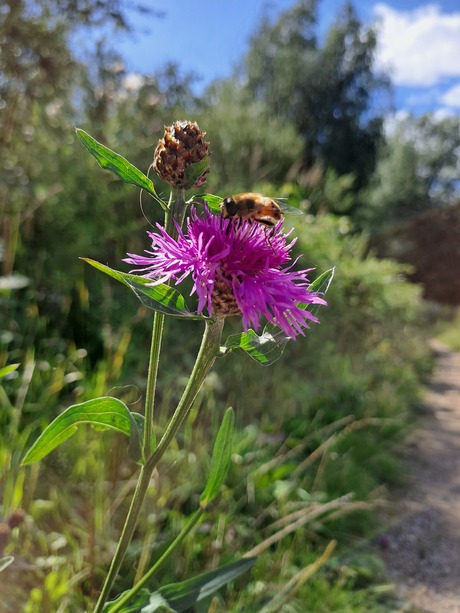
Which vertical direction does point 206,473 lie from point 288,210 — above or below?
below

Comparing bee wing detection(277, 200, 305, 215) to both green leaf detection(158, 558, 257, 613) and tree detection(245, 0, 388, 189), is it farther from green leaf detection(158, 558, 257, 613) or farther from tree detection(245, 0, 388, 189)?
tree detection(245, 0, 388, 189)

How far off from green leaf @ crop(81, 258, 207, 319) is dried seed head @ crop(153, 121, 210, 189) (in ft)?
0.39

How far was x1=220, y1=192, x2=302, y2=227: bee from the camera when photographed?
0.71 metres

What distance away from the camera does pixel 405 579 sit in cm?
276

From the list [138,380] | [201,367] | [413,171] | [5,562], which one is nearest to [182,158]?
[201,367]

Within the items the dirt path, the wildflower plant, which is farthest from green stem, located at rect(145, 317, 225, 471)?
the dirt path

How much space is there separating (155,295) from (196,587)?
454 millimetres

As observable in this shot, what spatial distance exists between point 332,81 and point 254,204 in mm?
15317

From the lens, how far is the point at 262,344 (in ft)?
2.24

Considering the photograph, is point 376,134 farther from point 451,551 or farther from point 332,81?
point 451,551

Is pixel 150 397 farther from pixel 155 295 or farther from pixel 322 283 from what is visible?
pixel 322 283

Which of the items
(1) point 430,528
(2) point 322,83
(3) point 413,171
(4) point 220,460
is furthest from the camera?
(3) point 413,171

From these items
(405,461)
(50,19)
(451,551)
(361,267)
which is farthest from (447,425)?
(50,19)

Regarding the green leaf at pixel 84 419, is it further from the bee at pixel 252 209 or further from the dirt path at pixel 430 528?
the dirt path at pixel 430 528
